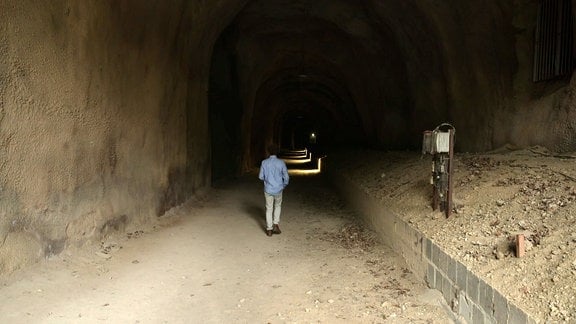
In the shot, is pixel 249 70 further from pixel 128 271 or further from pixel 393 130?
pixel 128 271

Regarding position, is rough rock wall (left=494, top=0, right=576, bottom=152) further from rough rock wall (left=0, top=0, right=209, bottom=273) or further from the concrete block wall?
rough rock wall (left=0, top=0, right=209, bottom=273)

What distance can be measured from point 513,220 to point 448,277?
979mm

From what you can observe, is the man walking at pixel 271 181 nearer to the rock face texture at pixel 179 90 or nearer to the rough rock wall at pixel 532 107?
the rock face texture at pixel 179 90

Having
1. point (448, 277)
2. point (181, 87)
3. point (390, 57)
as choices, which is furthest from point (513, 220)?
point (390, 57)

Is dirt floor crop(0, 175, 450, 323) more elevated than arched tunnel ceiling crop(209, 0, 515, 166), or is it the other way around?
arched tunnel ceiling crop(209, 0, 515, 166)

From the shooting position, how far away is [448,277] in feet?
16.0

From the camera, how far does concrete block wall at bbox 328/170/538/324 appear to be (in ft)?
12.4

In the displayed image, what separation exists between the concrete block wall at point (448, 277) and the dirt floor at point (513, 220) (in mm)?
87

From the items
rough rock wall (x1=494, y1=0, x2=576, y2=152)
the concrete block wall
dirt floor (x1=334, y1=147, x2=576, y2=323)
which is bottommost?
the concrete block wall

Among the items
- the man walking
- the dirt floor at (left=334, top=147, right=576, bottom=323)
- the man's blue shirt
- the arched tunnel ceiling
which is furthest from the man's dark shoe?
the arched tunnel ceiling

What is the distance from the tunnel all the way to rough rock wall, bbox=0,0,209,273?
0.07 feet

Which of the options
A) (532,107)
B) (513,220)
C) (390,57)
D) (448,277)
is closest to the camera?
(448,277)

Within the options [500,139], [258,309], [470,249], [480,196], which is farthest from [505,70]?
[258,309]

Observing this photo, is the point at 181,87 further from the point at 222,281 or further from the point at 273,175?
the point at 222,281
